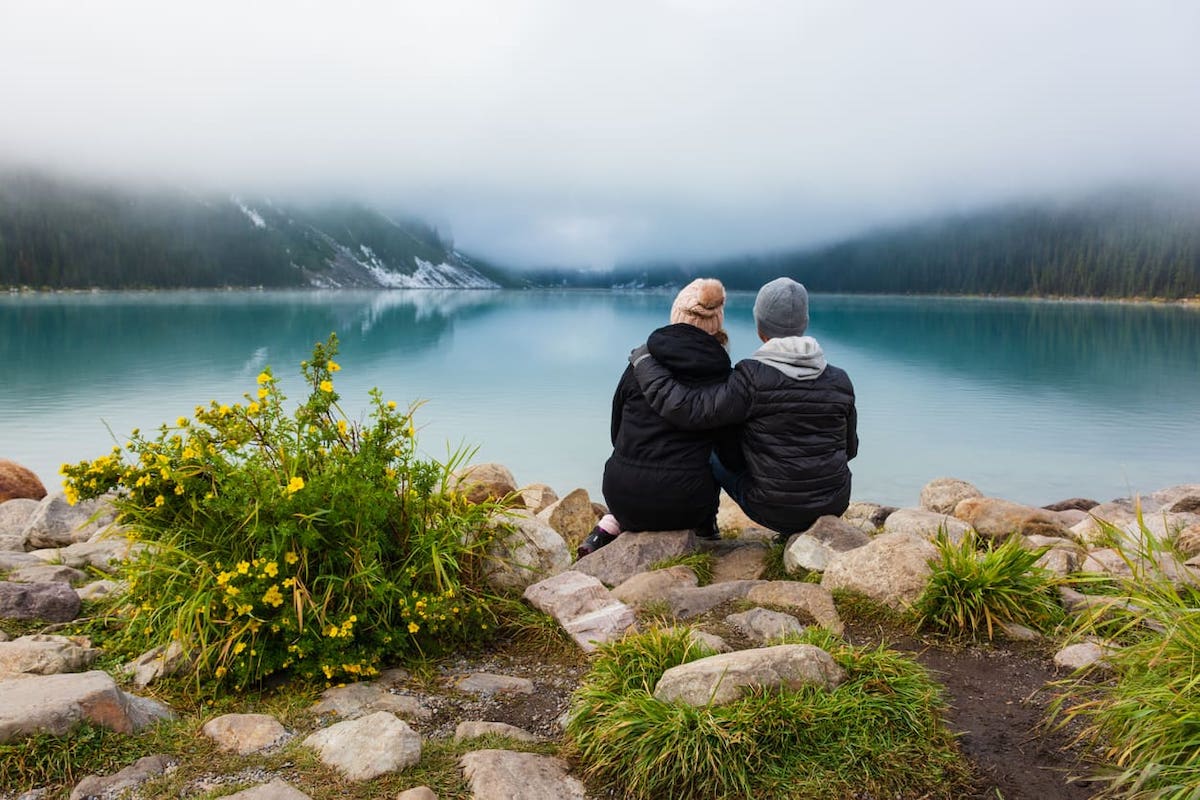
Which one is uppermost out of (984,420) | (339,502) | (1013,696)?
(339,502)

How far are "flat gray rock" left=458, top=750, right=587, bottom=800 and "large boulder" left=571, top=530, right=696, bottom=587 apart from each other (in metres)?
2.97

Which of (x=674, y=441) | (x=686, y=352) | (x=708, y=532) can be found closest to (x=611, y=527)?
(x=708, y=532)

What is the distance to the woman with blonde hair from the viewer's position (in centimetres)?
657

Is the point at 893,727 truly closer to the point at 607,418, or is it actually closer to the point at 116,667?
the point at 116,667

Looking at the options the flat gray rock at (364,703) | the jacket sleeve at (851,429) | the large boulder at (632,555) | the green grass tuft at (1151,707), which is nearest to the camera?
the green grass tuft at (1151,707)

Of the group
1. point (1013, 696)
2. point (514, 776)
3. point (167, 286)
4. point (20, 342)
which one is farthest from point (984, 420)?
point (167, 286)

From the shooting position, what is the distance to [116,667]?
4887 mm

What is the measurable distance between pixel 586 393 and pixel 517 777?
90.2ft

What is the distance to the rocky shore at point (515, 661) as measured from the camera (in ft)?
12.1

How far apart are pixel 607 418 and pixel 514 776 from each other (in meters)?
22.3

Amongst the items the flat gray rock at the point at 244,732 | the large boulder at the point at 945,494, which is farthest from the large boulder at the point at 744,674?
the large boulder at the point at 945,494

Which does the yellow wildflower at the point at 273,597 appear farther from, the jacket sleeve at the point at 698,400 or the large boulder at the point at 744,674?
the jacket sleeve at the point at 698,400

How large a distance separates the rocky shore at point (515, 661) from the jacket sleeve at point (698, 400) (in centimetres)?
115

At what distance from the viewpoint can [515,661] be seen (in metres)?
5.19
